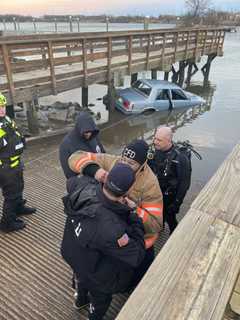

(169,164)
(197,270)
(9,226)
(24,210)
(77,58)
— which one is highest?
(197,270)

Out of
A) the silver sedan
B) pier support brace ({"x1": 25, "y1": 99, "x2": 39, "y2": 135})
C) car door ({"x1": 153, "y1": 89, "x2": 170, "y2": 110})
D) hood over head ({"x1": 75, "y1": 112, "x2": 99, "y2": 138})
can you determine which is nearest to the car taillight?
the silver sedan

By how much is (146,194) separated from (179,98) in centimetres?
1209

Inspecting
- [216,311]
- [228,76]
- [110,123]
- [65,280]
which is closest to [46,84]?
[110,123]

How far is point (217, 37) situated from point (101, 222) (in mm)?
22561

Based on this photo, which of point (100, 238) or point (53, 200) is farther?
point (53, 200)

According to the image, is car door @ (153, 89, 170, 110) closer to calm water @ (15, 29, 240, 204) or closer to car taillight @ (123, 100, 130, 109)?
calm water @ (15, 29, 240, 204)

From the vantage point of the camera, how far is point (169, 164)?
3637 mm

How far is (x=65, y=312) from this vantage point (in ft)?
9.72

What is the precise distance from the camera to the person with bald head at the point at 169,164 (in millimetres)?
3598

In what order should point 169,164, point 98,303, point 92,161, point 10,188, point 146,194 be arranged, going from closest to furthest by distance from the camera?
point 98,303
point 146,194
point 92,161
point 169,164
point 10,188

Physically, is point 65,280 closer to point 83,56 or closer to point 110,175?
point 110,175

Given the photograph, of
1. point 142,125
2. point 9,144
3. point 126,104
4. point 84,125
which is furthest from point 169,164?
point 126,104

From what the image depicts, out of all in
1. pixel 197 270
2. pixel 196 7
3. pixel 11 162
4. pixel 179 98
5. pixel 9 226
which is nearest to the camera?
pixel 197 270

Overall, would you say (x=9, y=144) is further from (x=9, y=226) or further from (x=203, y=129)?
(x=203, y=129)
